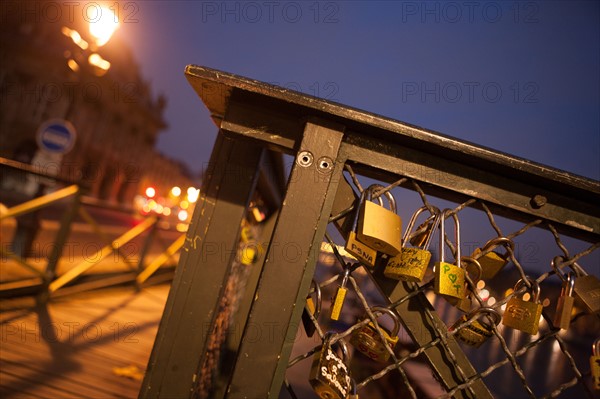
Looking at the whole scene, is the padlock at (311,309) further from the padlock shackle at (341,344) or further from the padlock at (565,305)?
the padlock at (565,305)

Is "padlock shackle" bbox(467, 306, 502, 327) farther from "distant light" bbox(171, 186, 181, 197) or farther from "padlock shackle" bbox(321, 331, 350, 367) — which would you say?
"distant light" bbox(171, 186, 181, 197)

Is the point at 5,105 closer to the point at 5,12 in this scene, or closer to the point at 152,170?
the point at 5,12

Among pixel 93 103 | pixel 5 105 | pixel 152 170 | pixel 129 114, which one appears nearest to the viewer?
pixel 5 105

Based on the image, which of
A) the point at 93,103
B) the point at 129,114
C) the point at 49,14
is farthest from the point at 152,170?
the point at 49,14

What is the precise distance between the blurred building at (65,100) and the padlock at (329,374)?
20.6 metres

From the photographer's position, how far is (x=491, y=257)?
130 cm

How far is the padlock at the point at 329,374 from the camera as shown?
1.10m

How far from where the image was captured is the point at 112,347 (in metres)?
3.41

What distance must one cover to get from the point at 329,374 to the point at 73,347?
9.91ft

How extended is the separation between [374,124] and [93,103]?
1466 inches

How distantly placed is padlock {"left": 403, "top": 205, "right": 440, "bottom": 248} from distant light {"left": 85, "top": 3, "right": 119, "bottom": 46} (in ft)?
25.4

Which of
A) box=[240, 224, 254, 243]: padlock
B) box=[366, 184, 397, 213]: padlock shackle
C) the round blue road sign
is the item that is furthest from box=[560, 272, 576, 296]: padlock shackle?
the round blue road sign

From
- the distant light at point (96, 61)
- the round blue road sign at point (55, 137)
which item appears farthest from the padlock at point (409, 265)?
the distant light at point (96, 61)

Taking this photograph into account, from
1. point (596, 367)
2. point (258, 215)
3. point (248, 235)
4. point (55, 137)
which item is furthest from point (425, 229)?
point (55, 137)
